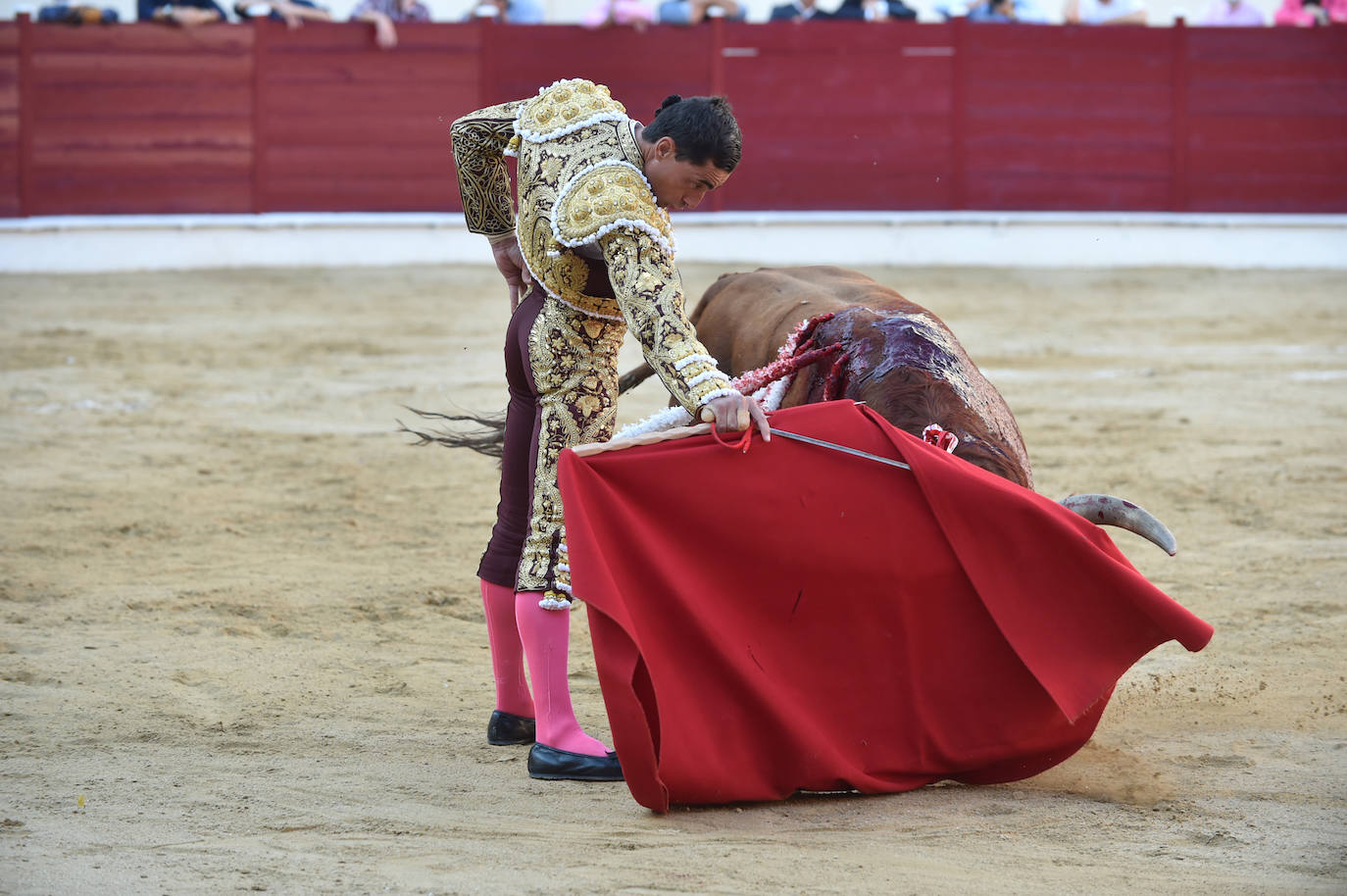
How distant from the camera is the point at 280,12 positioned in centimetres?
936

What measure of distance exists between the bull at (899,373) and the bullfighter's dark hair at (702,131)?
614 millimetres

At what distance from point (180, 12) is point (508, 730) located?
784 cm

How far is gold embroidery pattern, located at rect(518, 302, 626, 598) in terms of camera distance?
232 cm

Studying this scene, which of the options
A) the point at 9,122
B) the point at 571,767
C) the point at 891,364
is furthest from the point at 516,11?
the point at 571,767

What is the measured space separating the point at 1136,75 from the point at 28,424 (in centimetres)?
740

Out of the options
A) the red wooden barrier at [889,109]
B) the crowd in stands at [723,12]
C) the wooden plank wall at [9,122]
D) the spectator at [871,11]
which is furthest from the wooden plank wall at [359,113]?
the spectator at [871,11]

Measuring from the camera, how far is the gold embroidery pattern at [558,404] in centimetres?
232

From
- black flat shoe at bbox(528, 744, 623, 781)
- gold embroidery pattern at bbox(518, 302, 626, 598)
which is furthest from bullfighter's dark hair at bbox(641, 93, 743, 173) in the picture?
black flat shoe at bbox(528, 744, 623, 781)

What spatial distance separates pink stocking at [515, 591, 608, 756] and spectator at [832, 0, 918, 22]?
8.07m

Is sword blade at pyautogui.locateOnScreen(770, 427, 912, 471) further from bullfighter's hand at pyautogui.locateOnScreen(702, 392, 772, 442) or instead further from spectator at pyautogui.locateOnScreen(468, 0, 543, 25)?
spectator at pyautogui.locateOnScreen(468, 0, 543, 25)

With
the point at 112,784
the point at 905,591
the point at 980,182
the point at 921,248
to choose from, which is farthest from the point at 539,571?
the point at 980,182

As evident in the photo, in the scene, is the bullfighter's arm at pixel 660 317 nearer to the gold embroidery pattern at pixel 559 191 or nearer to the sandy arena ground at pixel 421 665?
the gold embroidery pattern at pixel 559 191

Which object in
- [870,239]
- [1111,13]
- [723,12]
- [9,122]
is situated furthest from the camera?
[1111,13]

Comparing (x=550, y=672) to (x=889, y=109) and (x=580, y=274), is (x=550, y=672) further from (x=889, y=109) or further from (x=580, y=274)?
(x=889, y=109)
